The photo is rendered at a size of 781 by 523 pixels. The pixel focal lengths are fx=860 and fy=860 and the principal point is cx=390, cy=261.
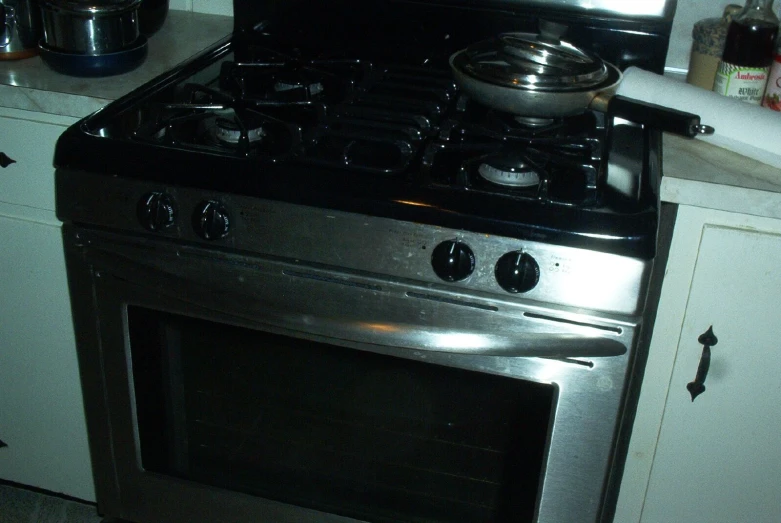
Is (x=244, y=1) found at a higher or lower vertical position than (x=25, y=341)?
higher

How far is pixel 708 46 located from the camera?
4.42 ft

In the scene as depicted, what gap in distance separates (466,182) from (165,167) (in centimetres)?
37

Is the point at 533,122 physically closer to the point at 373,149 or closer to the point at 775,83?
the point at 373,149

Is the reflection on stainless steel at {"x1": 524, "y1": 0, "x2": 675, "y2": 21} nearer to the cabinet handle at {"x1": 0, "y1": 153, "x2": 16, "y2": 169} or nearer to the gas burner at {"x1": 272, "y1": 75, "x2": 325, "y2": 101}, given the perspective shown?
the gas burner at {"x1": 272, "y1": 75, "x2": 325, "y2": 101}

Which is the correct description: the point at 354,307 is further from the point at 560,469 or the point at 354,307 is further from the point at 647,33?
the point at 647,33

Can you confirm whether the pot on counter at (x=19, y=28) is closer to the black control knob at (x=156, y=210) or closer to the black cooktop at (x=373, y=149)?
the black cooktop at (x=373, y=149)

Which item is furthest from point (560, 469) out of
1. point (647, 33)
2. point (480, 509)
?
point (647, 33)

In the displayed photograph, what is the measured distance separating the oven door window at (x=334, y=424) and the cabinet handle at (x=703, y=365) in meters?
0.25

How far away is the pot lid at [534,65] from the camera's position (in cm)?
114

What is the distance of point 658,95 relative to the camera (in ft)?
3.94

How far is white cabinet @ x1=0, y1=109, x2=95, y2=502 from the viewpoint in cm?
130

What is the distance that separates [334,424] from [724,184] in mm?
607

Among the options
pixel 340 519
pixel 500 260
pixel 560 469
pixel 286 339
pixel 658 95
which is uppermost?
pixel 658 95

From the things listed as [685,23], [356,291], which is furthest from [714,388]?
[685,23]
